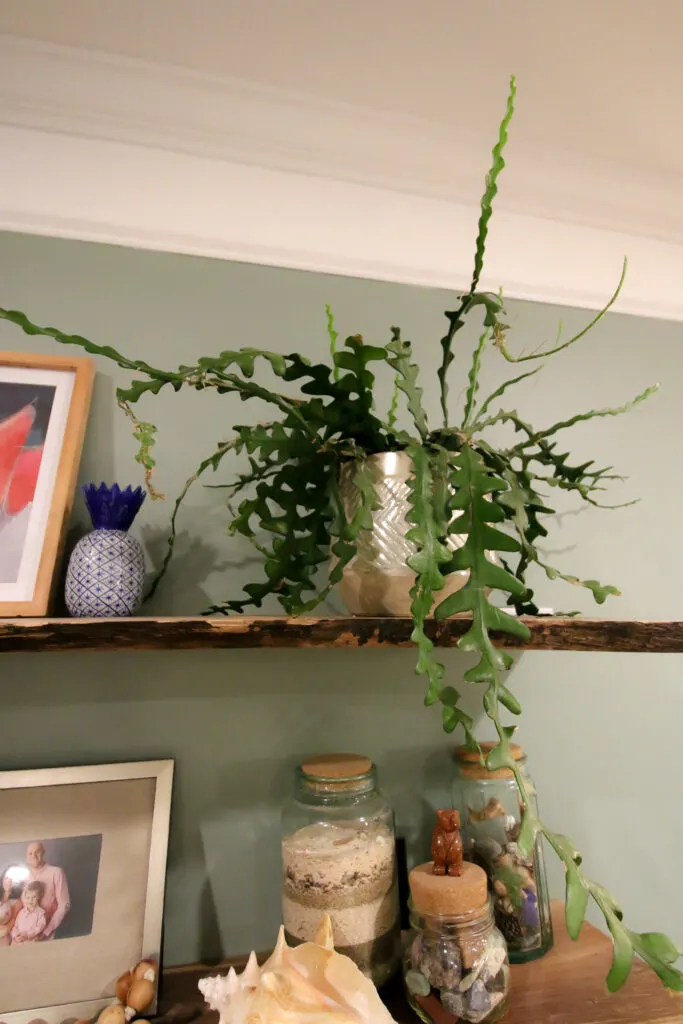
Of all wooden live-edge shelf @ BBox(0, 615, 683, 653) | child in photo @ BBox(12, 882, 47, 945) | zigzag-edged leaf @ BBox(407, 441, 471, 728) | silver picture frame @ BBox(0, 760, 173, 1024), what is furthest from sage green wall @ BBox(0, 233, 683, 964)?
zigzag-edged leaf @ BBox(407, 441, 471, 728)

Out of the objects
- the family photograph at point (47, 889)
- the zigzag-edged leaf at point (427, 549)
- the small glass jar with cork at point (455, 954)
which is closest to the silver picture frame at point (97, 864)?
the family photograph at point (47, 889)

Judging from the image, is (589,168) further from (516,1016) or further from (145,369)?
(516,1016)

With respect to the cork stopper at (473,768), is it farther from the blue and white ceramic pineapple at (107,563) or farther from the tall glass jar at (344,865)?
the blue and white ceramic pineapple at (107,563)

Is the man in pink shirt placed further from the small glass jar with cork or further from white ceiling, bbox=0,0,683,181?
white ceiling, bbox=0,0,683,181

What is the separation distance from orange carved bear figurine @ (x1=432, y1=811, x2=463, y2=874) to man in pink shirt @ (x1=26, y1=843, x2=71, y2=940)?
0.45 meters

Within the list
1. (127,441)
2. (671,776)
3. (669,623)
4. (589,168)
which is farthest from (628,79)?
(671,776)

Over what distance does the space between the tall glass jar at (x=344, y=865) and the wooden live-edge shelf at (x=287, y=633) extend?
0.70 ft

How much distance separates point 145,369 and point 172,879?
67cm

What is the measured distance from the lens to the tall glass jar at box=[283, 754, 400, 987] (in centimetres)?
71

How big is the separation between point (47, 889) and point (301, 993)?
39 cm

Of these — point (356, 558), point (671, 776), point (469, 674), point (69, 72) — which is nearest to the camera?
point (469, 674)

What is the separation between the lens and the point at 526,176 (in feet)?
3.92

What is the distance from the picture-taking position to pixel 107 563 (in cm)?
79

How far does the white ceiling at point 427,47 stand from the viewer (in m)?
0.90
